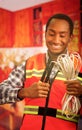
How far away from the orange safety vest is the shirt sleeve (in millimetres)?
54

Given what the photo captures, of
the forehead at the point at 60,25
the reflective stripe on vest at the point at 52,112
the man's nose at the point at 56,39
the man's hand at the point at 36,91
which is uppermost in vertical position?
the forehead at the point at 60,25

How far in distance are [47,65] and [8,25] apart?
51 centimetres

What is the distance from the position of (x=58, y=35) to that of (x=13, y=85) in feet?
1.82

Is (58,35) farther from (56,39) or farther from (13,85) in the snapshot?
(13,85)

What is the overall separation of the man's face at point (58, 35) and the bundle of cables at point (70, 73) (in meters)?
0.08

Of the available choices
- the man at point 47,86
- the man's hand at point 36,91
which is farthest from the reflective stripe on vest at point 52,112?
the man's hand at point 36,91

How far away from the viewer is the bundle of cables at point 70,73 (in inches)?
69.2

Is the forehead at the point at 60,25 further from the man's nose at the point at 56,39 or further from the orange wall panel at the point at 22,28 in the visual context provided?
the orange wall panel at the point at 22,28

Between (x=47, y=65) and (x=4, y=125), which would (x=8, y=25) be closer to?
(x=47, y=65)

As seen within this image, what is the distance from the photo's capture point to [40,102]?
6.31ft

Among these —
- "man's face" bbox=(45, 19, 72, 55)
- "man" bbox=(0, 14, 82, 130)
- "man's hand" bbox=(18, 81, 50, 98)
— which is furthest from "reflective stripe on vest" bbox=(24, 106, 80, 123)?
"man's face" bbox=(45, 19, 72, 55)

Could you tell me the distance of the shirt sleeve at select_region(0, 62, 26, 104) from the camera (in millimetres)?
1987

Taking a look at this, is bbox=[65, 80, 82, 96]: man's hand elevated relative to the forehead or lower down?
lower down

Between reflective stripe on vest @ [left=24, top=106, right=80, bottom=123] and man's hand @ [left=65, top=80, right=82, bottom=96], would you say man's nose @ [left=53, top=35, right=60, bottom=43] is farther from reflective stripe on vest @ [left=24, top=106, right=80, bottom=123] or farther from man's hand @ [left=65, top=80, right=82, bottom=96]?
reflective stripe on vest @ [left=24, top=106, right=80, bottom=123]
